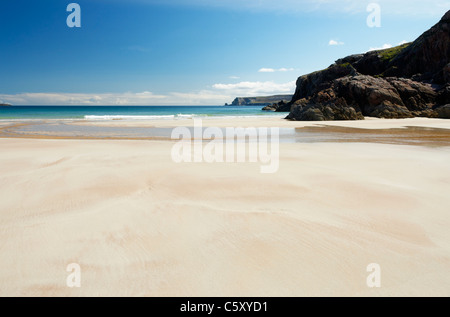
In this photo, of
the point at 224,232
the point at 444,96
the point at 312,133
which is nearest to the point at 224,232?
the point at 224,232

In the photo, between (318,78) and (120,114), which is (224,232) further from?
(318,78)

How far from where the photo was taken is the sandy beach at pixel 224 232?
2.64 metres

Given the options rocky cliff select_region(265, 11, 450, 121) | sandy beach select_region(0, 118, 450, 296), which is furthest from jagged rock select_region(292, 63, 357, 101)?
sandy beach select_region(0, 118, 450, 296)

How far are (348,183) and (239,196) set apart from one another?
7.93ft

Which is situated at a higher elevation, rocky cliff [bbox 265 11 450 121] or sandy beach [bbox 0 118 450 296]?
rocky cliff [bbox 265 11 450 121]

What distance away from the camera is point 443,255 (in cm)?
309

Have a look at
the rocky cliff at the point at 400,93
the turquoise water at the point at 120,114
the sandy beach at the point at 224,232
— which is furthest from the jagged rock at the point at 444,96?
the sandy beach at the point at 224,232

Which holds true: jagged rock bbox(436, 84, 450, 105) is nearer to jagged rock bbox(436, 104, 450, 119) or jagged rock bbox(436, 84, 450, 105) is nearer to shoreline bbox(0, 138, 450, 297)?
jagged rock bbox(436, 104, 450, 119)

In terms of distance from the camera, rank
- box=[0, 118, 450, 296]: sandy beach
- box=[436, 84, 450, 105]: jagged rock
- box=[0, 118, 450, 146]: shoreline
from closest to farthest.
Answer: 1. box=[0, 118, 450, 296]: sandy beach
2. box=[0, 118, 450, 146]: shoreline
3. box=[436, 84, 450, 105]: jagged rock

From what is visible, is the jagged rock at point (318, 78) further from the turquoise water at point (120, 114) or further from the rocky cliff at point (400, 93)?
the rocky cliff at point (400, 93)

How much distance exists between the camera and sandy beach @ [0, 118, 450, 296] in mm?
2637

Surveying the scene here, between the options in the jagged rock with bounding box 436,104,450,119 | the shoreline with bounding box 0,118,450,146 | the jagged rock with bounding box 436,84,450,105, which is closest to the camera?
the shoreline with bounding box 0,118,450,146
